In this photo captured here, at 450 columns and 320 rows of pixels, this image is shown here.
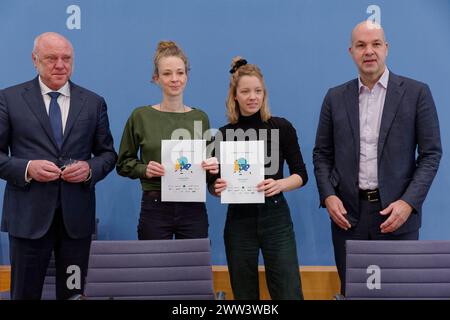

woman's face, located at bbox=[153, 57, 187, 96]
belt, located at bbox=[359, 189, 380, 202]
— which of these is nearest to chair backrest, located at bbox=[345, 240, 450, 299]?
belt, located at bbox=[359, 189, 380, 202]

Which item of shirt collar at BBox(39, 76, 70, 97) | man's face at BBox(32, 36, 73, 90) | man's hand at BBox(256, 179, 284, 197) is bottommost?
man's hand at BBox(256, 179, 284, 197)

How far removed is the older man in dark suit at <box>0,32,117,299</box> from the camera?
297cm

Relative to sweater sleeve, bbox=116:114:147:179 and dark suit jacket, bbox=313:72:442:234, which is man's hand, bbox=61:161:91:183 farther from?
dark suit jacket, bbox=313:72:442:234

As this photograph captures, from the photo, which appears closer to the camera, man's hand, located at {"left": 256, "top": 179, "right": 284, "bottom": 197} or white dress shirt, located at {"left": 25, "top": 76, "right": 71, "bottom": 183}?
man's hand, located at {"left": 256, "top": 179, "right": 284, "bottom": 197}

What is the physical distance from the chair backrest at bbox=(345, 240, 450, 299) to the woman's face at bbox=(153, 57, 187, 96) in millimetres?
1291

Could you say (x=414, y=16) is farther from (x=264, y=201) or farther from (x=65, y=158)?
(x=65, y=158)

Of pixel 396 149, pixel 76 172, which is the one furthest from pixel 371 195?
pixel 76 172

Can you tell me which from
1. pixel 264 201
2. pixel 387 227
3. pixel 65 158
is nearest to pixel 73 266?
pixel 65 158

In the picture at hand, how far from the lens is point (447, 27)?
13.1 feet

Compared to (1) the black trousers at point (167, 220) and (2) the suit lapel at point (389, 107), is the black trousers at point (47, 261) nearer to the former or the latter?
(1) the black trousers at point (167, 220)

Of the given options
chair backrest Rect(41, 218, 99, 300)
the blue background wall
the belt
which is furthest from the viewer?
the blue background wall

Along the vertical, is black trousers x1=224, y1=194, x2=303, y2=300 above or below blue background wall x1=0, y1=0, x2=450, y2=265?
below

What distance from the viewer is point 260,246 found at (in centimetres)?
298

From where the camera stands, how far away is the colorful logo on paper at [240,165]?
2918 mm
